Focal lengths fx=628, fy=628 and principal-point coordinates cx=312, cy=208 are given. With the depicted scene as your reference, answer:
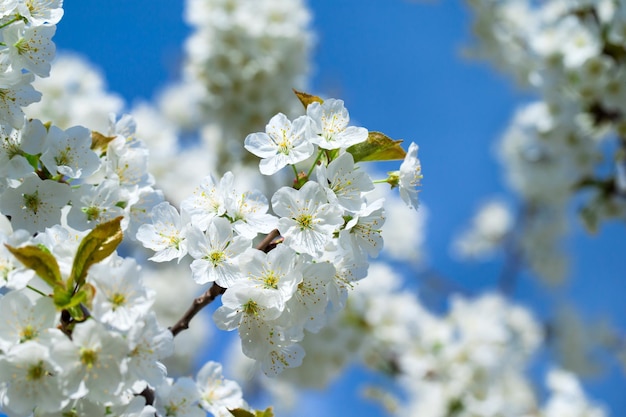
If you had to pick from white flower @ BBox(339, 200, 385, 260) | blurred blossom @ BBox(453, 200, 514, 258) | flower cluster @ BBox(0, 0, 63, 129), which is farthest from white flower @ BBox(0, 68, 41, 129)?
blurred blossom @ BBox(453, 200, 514, 258)

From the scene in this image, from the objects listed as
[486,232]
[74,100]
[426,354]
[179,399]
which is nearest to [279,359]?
[179,399]

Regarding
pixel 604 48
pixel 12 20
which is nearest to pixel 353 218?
pixel 12 20

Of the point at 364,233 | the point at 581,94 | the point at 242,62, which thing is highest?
the point at 581,94

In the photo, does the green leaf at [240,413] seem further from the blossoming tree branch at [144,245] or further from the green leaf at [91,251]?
the green leaf at [91,251]

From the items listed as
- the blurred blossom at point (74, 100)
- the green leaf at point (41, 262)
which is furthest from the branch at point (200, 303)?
the blurred blossom at point (74, 100)

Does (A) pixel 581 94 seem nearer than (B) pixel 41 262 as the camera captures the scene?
No

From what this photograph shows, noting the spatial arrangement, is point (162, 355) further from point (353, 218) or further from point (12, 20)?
point (12, 20)

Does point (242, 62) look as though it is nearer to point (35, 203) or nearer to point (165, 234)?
point (35, 203)
